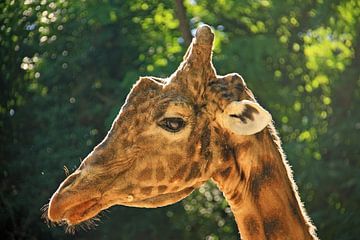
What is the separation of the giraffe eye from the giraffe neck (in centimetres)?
27

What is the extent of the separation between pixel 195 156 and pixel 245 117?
337 mm

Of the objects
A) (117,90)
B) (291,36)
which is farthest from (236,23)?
(117,90)

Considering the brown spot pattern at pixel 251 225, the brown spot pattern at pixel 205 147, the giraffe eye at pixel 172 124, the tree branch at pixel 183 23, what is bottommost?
the tree branch at pixel 183 23

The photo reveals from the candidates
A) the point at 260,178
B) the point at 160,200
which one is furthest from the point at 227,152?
the point at 160,200

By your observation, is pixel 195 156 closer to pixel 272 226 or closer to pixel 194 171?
pixel 194 171

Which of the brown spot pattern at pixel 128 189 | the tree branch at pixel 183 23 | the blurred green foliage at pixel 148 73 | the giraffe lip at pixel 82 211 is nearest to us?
the giraffe lip at pixel 82 211

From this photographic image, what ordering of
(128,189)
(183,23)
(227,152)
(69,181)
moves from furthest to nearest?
(183,23)
(227,152)
(128,189)
(69,181)

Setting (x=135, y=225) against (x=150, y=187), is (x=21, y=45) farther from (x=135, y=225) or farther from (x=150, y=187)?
(x=150, y=187)

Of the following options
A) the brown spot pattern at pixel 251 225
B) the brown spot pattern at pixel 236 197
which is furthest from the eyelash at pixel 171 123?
the brown spot pattern at pixel 251 225

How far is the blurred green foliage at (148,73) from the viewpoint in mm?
15242

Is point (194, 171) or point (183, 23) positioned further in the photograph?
point (183, 23)

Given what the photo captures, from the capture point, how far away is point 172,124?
205 inches

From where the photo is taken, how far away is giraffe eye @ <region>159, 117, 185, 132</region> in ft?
17.1

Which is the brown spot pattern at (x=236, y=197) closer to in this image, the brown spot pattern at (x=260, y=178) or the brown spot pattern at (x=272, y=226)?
the brown spot pattern at (x=260, y=178)
